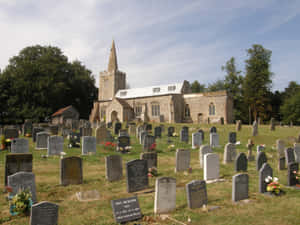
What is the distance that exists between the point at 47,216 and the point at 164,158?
9.12m

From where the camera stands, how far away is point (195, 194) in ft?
20.6

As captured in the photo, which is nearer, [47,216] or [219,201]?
[47,216]

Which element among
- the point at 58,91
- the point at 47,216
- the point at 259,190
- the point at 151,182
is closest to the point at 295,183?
the point at 259,190

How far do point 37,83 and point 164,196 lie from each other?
1624 inches

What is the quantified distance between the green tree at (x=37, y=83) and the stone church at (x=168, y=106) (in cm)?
763

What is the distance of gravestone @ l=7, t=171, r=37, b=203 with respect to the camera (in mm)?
6090

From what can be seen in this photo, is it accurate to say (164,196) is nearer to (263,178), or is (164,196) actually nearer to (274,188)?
(263,178)

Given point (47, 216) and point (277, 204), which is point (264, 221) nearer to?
point (277, 204)

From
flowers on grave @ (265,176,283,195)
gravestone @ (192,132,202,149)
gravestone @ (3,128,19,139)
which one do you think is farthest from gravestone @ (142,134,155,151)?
gravestone @ (3,128,19,139)

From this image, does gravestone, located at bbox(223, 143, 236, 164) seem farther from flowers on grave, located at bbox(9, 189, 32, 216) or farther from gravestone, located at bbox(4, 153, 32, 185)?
flowers on grave, located at bbox(9, 189, 32, 216)

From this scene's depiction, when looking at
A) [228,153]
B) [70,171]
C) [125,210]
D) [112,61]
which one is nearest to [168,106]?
[112,61]

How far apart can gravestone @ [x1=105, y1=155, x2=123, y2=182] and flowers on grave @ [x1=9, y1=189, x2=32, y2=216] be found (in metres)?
3.32

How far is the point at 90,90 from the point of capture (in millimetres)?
55344

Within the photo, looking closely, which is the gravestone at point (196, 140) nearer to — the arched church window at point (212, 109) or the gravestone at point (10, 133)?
the gravestone at point (10, 133)
